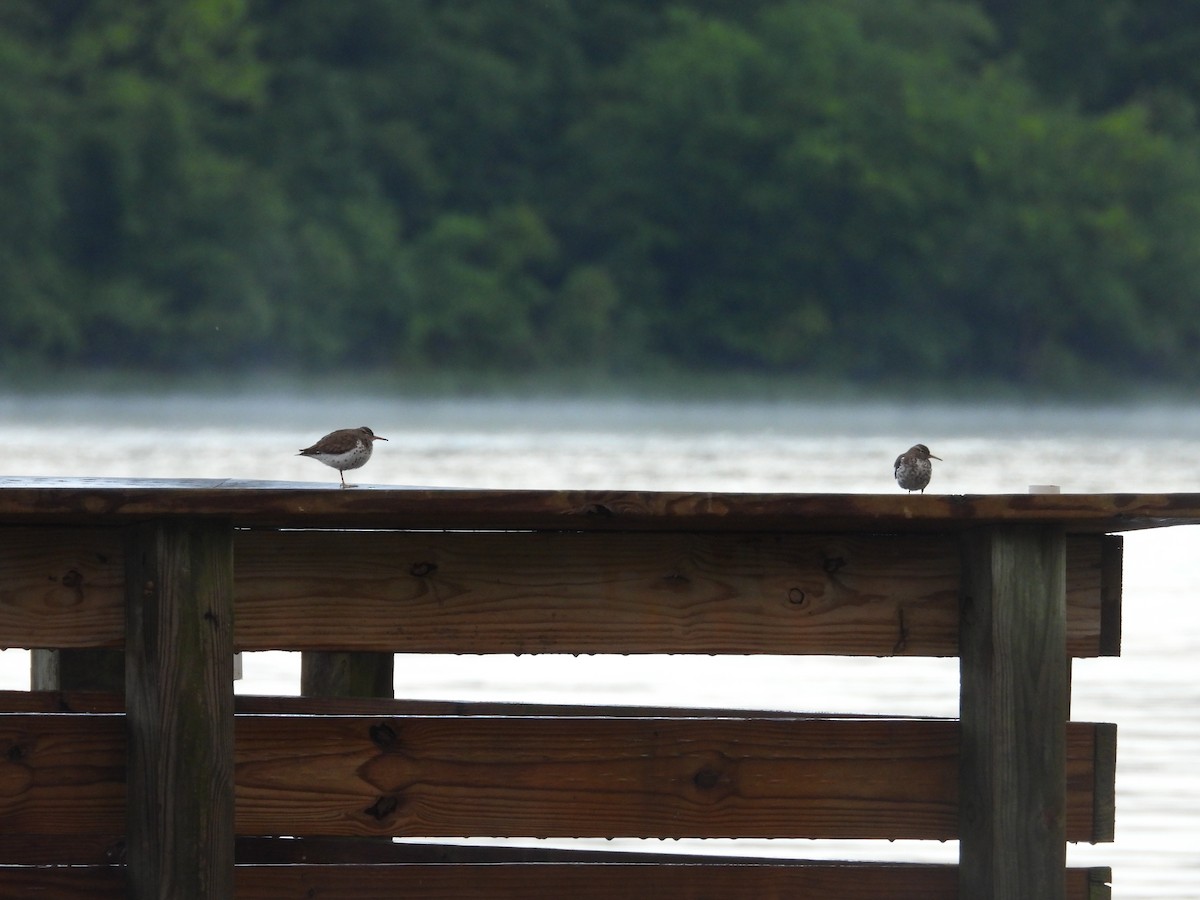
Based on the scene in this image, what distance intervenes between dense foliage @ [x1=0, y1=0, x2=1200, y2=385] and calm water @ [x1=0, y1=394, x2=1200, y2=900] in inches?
154

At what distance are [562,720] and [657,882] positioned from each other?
15.1 inches

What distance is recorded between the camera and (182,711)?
4.20m

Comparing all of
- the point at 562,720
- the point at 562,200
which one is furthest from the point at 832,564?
the point at 562,200

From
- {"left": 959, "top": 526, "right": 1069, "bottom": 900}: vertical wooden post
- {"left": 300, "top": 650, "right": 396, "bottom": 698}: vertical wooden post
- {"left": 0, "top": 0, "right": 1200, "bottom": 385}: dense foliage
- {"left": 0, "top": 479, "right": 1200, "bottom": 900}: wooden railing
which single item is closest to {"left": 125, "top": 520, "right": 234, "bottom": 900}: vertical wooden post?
{"left": 0, "top": 479, "right": 1200, "bottom": 900}: wooden railing

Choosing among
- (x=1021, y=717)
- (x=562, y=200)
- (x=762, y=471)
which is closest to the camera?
(x=1021, y=717)

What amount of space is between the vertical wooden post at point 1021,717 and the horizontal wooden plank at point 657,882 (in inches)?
8.7

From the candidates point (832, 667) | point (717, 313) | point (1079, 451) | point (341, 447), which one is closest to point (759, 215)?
point (717, 313)

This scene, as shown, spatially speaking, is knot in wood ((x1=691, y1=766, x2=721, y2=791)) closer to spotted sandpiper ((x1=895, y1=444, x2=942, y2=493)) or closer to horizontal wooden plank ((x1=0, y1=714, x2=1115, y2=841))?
horizontal wooden plank ((x1=0, y1=714, x2=1115, y2=841))

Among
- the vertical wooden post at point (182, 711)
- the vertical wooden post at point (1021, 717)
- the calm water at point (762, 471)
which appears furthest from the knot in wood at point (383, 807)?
the calm water at point (762, 471)

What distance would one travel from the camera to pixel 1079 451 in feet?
131

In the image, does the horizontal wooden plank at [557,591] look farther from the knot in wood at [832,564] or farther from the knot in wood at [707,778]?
the knot in wood at [707,778]

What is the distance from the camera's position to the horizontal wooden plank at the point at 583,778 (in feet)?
14.5

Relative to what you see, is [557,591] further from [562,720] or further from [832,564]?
[832,564]

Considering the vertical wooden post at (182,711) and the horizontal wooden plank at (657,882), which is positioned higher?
the vertical wooden post at (182,711)
